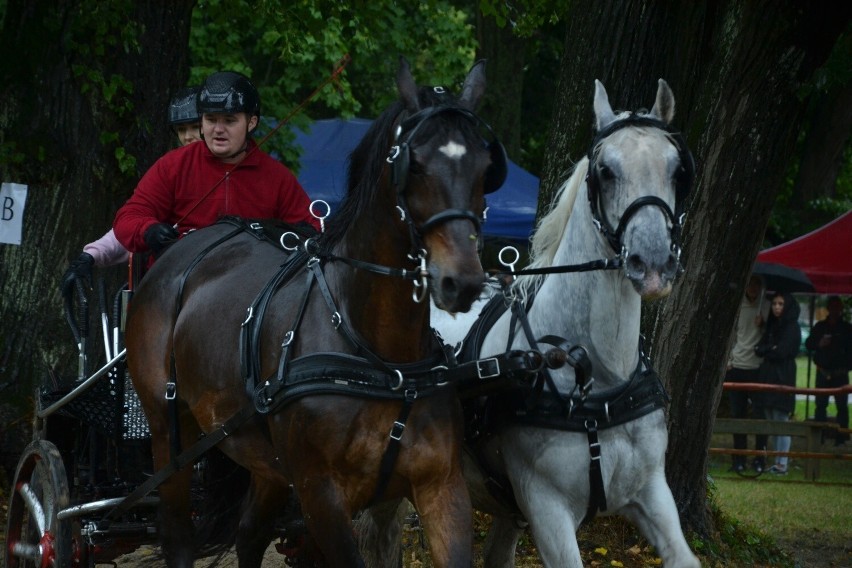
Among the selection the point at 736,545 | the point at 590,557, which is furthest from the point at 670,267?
the point at 736,545

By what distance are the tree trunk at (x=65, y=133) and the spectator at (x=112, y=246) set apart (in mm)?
2127

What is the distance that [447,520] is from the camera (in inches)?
169

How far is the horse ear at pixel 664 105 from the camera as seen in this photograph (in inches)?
195

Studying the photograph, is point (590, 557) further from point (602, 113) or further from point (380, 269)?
point (380, 269)

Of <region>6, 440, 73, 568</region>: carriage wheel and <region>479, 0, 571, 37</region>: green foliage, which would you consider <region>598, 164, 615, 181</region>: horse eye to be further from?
<region>479, 0, 571, 37</region>: green foliage

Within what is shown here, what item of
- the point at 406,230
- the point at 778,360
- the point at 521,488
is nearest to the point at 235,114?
the point at 406,230

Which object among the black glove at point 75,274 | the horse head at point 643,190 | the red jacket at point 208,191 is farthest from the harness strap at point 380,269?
the black glove at point 75,274

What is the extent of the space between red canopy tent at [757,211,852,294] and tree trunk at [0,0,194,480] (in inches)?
350

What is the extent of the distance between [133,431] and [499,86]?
13020mm

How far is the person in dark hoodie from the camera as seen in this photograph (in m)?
15.0

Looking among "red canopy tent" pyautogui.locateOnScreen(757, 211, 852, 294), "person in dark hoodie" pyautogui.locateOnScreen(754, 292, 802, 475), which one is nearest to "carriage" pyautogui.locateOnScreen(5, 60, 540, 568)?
"person in dark hoodie" pyautogui.locateOnScreen(754, 292, 802, 475)

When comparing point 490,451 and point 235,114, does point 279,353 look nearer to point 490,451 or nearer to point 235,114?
point 490,451

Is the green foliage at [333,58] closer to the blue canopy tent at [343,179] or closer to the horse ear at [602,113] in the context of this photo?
the blue canopy tent at [343,179]

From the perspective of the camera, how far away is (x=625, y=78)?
7168 millimetres
